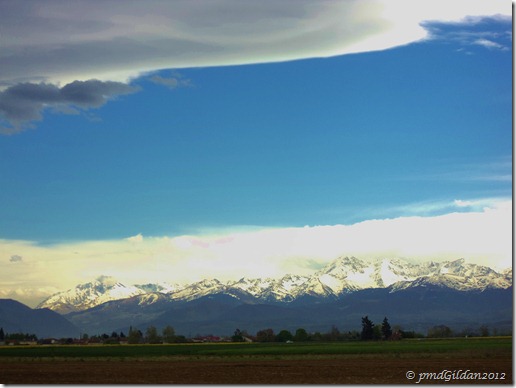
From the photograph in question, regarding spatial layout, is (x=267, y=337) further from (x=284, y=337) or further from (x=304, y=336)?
(x=304, y=336)

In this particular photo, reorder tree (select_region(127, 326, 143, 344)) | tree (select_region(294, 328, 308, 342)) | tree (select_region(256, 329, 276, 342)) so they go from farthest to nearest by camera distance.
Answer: tree (select_region(127, 326, 143, 344))
tree (select_region(294, 328, 308, 342))
tree (select_region(256, 329, 276, 342))

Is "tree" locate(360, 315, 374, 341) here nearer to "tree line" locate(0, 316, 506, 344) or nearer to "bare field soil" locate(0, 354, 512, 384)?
"tree line" locate(0, 316, 506, 344)

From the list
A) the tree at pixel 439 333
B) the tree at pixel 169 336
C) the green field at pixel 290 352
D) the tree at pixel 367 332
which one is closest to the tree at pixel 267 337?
the tree at pixel 367 332

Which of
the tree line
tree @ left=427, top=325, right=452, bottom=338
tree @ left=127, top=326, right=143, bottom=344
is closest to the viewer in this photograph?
the tree line

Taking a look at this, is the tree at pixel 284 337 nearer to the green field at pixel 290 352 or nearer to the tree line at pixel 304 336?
the tree line at pixel 304 336

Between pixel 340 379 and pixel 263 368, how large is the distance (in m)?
9.09

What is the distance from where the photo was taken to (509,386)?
2784 centimetres

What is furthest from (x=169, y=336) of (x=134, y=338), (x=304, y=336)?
(x=304, y=336)

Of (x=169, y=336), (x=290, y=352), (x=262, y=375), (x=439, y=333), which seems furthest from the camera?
(x=439, y=333)

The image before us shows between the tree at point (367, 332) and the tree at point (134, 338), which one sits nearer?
the tree at point (367, 332)

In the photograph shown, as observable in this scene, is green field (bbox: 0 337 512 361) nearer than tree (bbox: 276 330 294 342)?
Yes

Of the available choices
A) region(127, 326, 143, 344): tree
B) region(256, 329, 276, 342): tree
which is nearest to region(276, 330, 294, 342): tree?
region(256, 329, 276, 342): tree

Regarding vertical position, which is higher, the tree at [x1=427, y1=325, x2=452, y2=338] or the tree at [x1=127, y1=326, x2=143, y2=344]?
the tree at [x1=127, y1=326, x2=143, y2=344]

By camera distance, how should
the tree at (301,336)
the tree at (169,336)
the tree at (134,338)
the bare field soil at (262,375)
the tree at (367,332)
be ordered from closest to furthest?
the bare field soil at (262,375)
the tree at (367,332)
the tree at (301,336)
the tree at (134,338)
the tree at (169,336)
